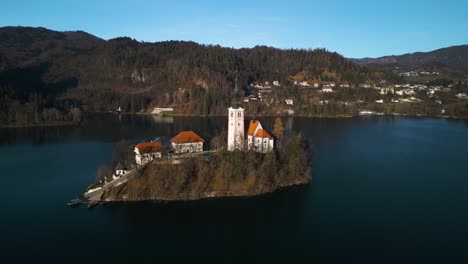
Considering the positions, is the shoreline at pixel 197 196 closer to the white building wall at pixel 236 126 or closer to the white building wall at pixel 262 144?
the white building wall at pixel 262 144

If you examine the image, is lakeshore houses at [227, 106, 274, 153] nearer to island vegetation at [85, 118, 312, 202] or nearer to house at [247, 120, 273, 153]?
house at [247, 120, 273, 153]

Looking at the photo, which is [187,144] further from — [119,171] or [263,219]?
[263,219]

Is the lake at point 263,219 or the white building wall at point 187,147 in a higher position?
the white building wall at point 187,147

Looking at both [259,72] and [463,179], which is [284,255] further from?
[259,72]

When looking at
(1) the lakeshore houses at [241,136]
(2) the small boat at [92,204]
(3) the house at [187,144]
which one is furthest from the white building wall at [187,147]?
(2) the small boat at [92,204]

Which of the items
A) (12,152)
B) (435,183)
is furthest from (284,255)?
(12,152)

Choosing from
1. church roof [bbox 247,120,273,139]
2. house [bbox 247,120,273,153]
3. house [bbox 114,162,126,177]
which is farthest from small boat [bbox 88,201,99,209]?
church roof [bbox 247,120,273,139]

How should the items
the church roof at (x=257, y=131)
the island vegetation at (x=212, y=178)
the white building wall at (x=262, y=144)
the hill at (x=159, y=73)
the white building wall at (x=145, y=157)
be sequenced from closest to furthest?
the island vegetation at (x=212, y=178), the white building wall at (x=145, y=157), the white building wall at (x=262, y=144), the church roof at (x=257, y=131), the hill at (x=159, y=73)
